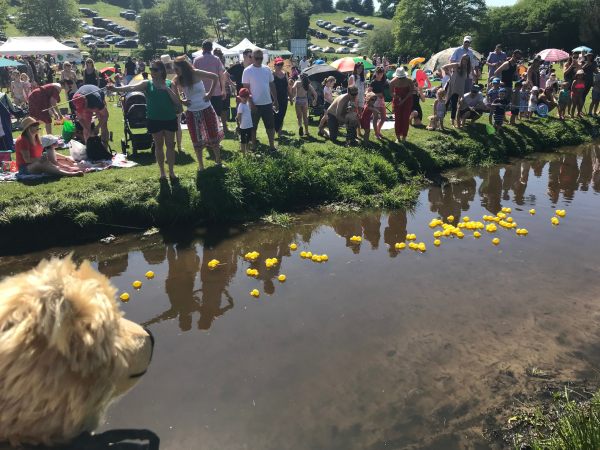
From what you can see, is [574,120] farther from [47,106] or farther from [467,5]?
[467,5]

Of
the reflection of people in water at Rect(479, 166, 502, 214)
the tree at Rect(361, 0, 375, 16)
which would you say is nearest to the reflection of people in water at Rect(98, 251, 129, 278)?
the reflection of people in water at Rect(479, 166, 502, 214)

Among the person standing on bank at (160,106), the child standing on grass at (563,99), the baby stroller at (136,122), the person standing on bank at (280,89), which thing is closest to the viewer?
the person standing on bank at (160,106)

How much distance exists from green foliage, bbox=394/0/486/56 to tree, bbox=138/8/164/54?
34.3m

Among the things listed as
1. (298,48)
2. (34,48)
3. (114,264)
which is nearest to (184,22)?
(298,48)

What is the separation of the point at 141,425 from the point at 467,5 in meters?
65.0

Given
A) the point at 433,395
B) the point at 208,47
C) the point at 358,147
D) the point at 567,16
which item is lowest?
the point at 433,395

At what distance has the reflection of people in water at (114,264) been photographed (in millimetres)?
6730

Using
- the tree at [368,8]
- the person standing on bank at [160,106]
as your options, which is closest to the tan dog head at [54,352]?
the person standing on bank at [160,106]

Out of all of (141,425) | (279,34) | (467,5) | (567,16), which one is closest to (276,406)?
(141,425)

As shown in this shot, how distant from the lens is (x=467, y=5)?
57.2m

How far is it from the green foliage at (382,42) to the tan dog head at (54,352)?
6509cm

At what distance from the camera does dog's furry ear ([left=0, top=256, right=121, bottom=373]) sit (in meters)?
1.67

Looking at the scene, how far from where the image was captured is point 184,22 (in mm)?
67562

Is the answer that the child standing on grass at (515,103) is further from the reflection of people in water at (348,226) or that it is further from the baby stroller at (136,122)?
the baby stroller at (136,122)
